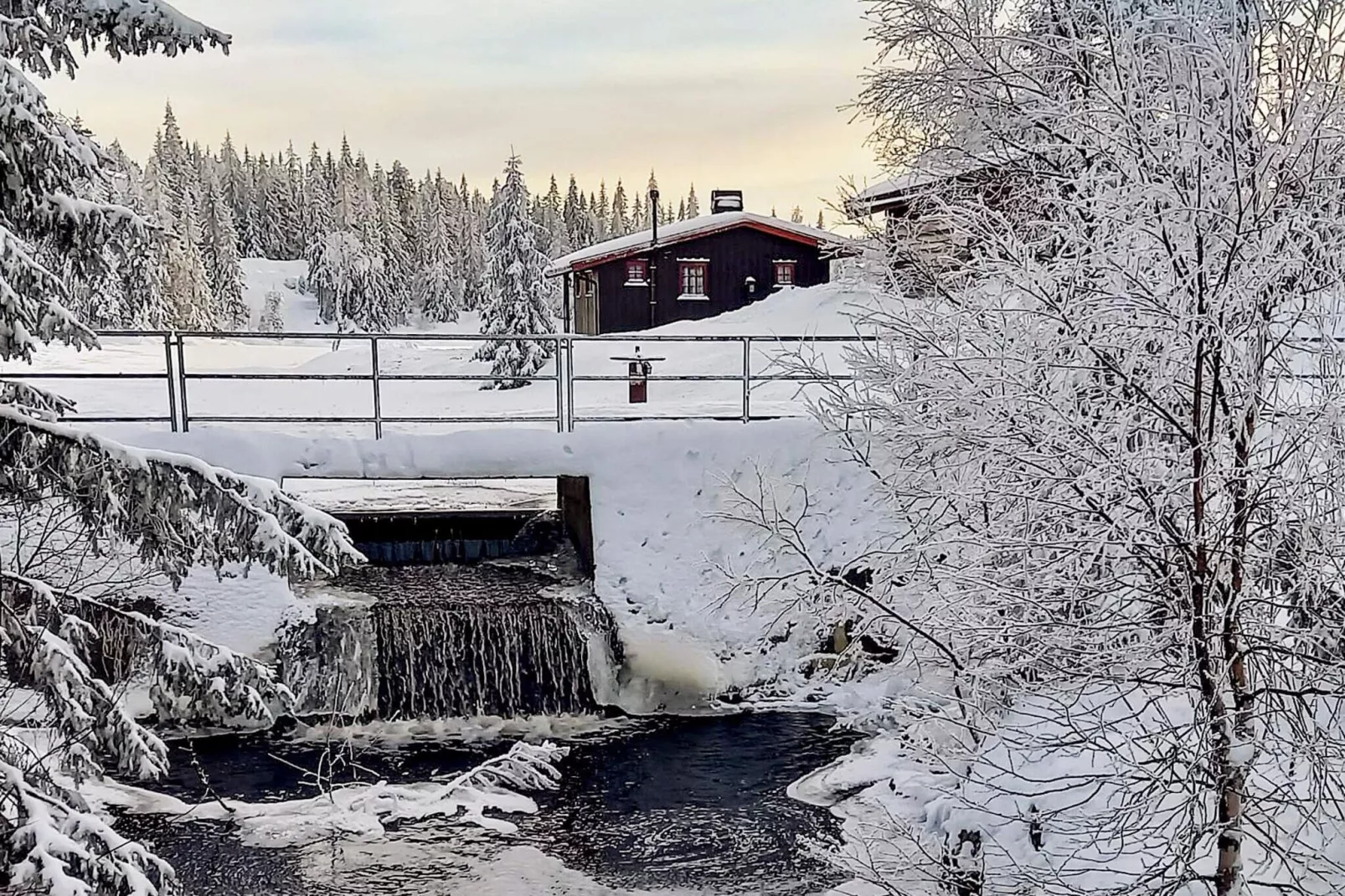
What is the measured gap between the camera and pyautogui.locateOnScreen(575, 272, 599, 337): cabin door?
93.7ft

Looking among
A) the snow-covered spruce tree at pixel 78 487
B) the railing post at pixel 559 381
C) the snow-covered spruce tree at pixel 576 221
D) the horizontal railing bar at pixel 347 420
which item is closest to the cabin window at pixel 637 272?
the horizontal railing bar at pixel 347 420

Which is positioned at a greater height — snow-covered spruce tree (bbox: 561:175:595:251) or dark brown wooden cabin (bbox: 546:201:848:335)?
snow-covered spruce tree (bbox: 561:175:595:251)

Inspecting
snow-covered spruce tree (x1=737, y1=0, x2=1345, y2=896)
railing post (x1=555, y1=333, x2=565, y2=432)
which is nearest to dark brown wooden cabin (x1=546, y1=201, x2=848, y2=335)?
railing post (x1=555, y1=333, x2=565, y2=432)

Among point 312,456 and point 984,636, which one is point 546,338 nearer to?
point 312,456

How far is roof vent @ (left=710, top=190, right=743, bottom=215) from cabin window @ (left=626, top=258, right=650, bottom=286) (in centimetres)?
516

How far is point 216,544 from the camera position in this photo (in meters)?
3.77

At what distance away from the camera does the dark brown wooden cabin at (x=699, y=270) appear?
27469mm

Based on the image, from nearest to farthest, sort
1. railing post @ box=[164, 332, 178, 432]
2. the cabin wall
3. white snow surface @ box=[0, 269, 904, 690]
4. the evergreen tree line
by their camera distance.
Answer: railing post @ box=[164, 332, 178, 432], white snow surface @ box=[0, 269, 904, 690], the cabin wall, the evergreen tree line

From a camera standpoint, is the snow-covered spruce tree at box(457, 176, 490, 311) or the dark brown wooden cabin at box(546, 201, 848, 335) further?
the snow-covered spruce tree at box(457, 176, 490, 311)

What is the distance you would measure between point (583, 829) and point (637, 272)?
2085 centimetres

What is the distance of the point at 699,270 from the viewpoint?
2773 cm

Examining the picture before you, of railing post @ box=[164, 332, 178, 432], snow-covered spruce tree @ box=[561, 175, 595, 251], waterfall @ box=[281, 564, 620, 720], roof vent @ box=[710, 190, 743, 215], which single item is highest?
snow-covered spruce tree @ box=[561, 175, 595, 251]

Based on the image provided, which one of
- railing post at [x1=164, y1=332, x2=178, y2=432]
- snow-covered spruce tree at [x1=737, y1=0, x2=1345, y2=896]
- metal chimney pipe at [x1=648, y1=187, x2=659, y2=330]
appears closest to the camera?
snow-covered spruce tree at [x1=737, y1=0, x2=1345, y2=896]

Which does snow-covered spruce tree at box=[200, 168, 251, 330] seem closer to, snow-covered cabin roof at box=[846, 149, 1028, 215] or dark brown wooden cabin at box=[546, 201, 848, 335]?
dark brown wooden cabin at box=[546, 201, 848, 335]
